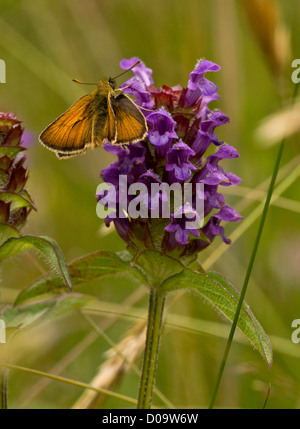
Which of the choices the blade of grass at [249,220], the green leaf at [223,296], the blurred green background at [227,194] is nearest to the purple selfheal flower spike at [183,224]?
the green leaf at [223,296]

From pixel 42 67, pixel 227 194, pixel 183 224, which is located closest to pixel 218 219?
pixel 183 224

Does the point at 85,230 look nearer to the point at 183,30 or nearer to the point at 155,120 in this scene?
the point at 183,30

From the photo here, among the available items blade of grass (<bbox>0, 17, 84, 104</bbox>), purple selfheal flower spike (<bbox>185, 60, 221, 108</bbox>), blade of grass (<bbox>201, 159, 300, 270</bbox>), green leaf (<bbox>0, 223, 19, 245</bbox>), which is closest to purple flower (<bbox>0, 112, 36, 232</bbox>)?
green leaf (<bbox>0, 223, 19, 245</bbox>)

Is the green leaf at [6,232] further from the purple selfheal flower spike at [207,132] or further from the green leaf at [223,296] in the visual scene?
the purple selfheal flower spike at [207,132]

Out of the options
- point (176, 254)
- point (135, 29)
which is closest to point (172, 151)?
point (176, 254)

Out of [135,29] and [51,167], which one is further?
[135,29]

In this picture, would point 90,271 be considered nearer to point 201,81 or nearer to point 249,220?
point 201,81
